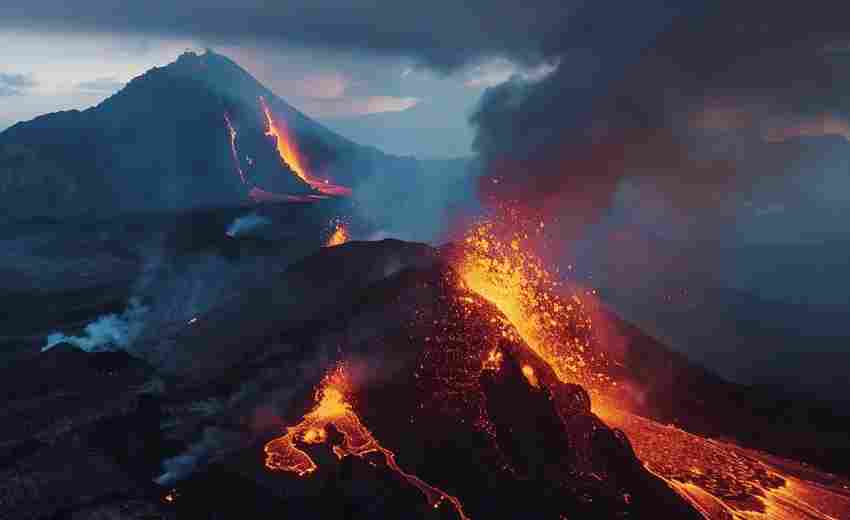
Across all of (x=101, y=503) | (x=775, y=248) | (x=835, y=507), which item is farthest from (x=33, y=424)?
(x=775, y=248)

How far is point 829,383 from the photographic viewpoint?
6209 cm

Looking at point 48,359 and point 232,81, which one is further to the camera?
point 232,81

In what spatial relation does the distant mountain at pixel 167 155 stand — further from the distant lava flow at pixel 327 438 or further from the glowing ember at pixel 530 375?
the glowing ember at pixel 530 375

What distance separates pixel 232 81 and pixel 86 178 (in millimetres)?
48430

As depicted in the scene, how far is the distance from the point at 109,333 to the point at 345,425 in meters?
32.0

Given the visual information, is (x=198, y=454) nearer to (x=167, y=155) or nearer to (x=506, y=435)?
(x=506, y=435)

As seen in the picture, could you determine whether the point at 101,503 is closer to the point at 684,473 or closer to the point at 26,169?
the point at 684,473

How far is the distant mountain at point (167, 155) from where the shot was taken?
114m

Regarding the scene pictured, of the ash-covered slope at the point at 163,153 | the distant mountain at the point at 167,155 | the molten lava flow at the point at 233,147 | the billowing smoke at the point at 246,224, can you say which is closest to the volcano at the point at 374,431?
the billowing smoke at the point at 246,224

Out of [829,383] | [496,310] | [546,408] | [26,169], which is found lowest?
[829,383]

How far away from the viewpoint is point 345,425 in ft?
110

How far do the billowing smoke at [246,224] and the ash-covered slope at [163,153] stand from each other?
1071 inches

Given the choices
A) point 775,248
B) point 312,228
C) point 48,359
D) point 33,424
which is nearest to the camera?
point 33,424

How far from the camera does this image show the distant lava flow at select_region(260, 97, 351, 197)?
13169cm
